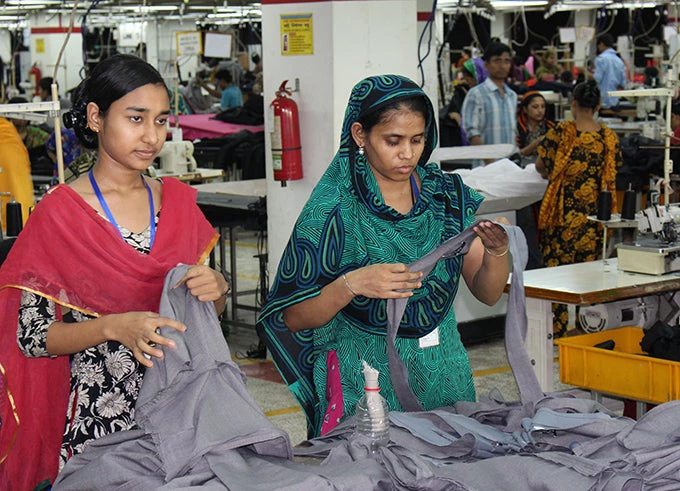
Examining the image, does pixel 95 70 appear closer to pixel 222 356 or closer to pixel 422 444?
pixel 222 356

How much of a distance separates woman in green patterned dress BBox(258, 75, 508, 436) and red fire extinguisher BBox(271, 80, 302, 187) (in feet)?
10.1

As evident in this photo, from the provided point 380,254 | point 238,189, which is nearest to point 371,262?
point 380,254

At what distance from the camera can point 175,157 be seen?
873 centimetres

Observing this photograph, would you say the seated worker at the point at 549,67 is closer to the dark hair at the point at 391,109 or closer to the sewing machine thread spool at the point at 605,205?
the sewing machine thread spool at the point at 605,205

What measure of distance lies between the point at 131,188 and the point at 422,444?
0.92 metres

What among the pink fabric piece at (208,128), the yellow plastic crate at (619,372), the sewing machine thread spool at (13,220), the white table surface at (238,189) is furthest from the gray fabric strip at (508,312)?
the pink fabric piece at (208,128)

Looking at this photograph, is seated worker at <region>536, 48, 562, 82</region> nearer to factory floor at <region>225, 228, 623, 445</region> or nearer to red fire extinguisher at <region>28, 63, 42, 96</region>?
red fire extinguisher at <region>28, 63, 42, 96</region>

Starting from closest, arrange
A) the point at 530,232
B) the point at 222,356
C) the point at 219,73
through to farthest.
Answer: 1. the point at 222,356
2. the point at 530,232
3. the point at 219,73

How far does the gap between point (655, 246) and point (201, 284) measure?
279 centimetres

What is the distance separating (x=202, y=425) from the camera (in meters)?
2.31

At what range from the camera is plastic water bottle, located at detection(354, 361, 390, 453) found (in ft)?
8.13

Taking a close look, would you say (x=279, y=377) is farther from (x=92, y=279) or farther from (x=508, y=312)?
(x=92, y=279)

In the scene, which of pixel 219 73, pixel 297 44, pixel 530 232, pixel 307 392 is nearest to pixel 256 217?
pixel 297 44

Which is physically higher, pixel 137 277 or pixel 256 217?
pixel 137 277
